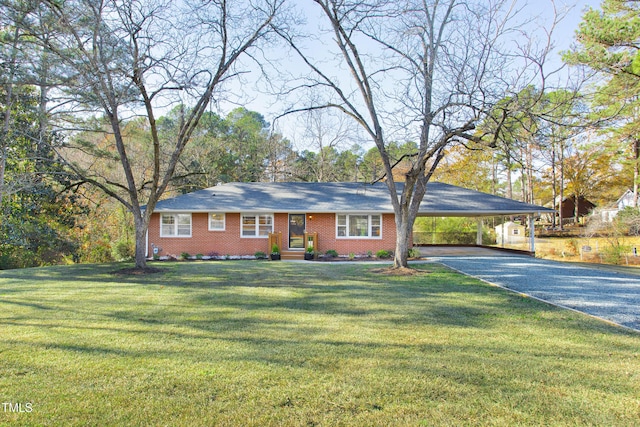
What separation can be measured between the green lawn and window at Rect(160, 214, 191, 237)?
9.71 m

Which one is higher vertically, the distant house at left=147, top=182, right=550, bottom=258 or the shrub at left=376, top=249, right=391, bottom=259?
the distant house at left=147, top=182, right=550, bottom=258

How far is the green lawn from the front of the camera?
128 inches

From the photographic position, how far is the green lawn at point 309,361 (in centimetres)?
325

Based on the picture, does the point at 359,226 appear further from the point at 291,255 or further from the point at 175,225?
the point at 175,225

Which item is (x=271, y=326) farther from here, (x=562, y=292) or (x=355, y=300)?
(x=562, y=292)

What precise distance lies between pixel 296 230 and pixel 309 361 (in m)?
14.1

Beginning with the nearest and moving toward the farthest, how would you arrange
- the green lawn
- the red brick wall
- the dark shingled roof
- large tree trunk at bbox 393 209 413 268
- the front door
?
the green lawn → large tree trunk at bbox 393 209 413 268 → the dark shingled roof → the red brick wall → the front door

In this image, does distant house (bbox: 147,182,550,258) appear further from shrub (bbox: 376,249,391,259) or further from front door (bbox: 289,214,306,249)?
shrub (bbox: 376,249,391,259)

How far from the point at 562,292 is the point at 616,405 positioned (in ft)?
19.5

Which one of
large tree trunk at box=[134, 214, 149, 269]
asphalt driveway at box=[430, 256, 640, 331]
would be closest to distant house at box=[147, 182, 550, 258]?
asphalt driveway at box=[430, 256, 640, 331]

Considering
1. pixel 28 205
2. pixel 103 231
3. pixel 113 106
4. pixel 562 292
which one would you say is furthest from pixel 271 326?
pixel 103 231

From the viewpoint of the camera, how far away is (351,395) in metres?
3.55

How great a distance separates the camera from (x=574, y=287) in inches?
364

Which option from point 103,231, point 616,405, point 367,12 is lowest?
point 616,405
